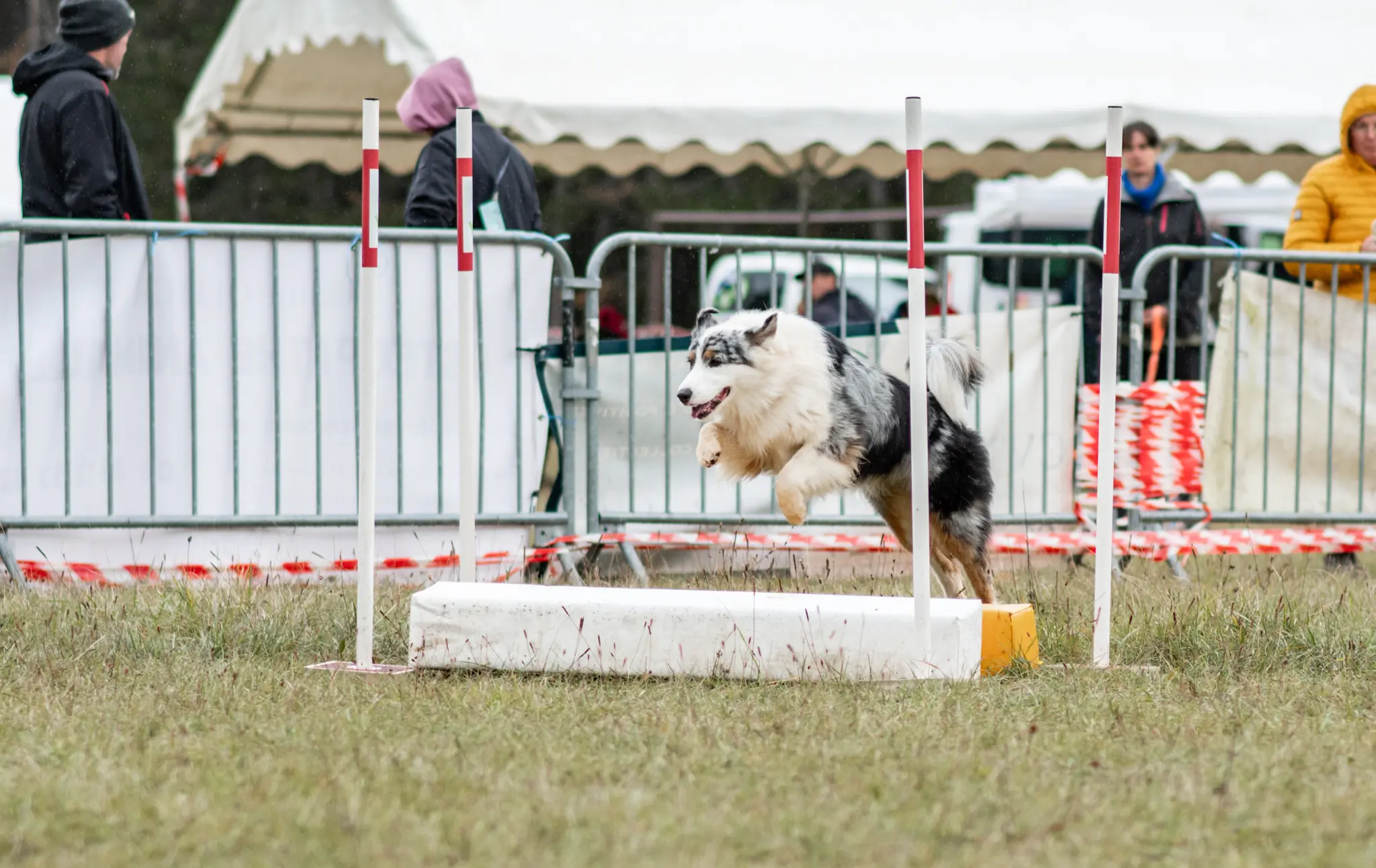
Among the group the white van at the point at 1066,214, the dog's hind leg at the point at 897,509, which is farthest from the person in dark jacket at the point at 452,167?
the white van at the point at 1066,214

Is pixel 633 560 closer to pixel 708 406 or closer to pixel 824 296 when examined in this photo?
pixel 708 406

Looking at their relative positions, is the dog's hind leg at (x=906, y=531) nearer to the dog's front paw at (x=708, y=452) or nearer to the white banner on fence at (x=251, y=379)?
the dog's front paw at (x=708, y=452)

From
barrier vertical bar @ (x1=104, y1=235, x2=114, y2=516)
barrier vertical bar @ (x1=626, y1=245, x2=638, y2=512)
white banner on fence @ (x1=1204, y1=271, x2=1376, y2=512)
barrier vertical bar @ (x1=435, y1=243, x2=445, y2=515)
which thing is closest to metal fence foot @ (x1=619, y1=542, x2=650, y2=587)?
barrier vertical bar @ (x1=626, y1=245, x2=638, y2=512)

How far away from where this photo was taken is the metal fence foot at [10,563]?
6297mm

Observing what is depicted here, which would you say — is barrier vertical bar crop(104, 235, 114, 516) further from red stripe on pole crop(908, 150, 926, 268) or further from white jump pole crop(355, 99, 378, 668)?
red stripe on pole crop(908, 150, 926, 268)

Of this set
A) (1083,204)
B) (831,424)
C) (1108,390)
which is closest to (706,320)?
(831,424)

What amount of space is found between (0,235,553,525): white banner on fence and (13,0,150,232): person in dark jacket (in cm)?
27

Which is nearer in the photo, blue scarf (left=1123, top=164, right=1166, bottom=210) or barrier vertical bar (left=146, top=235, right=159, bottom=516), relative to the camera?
barrier vertical bar (left=146, top=235, right=159, bottom=516)

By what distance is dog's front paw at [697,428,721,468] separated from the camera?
5270 mm

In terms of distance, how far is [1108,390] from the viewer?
4496 mm

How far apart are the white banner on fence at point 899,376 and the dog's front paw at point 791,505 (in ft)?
6.50

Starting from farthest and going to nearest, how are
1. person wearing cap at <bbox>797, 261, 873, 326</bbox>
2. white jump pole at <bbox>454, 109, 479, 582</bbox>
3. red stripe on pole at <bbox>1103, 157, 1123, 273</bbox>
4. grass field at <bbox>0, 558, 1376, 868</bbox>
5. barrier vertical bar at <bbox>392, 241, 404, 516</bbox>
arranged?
person wearing cap at <bbox>797, 261, 873, 326</bbox> → barrier vertical bar at <bbox>392, 241, 404, 516</bbox> → white jump pole at <bbox>454, 109, 479, 582</bbox> → red stripe on pole at <bbox>1103, 157, 1123, 273</bbox> → grass field at <bbox>0, 558, 1376, 868</bbox>

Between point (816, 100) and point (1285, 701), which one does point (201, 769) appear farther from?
point (816, 100)

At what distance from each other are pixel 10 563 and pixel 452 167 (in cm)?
258
